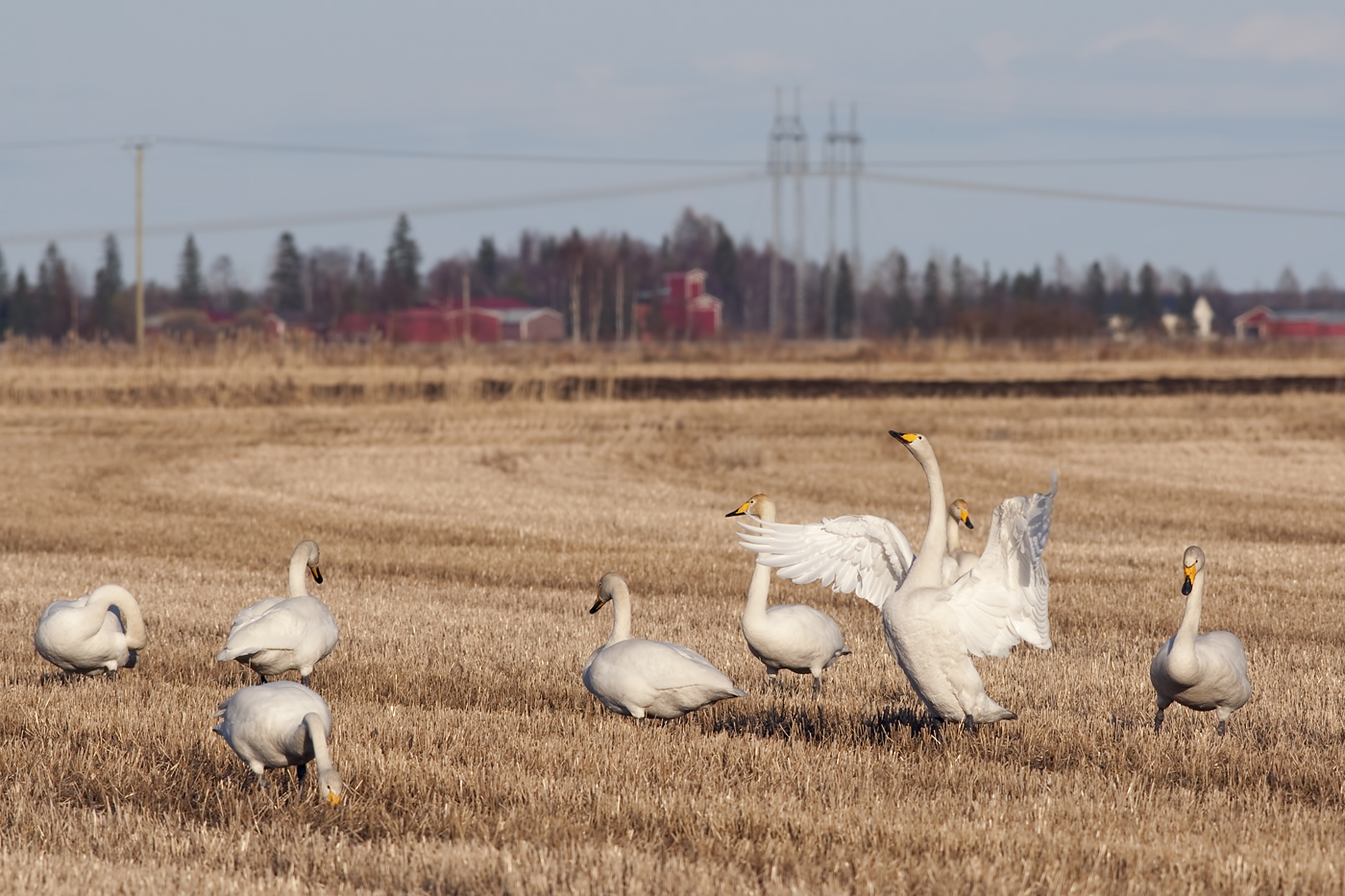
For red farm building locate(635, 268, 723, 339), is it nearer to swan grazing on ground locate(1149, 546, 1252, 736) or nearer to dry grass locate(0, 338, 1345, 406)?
dry grass locate(0, 338, 1345, 406)

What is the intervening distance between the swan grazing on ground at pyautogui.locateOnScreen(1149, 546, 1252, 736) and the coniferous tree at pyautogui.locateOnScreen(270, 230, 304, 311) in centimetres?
13969

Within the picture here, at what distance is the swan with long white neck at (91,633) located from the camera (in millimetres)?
8000

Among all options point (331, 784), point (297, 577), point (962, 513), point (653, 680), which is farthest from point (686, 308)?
point (331, 784)

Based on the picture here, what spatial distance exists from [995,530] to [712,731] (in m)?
1.76

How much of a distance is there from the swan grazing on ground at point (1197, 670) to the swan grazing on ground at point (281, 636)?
4369mm

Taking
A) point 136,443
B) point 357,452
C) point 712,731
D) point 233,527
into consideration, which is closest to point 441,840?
point 712,731

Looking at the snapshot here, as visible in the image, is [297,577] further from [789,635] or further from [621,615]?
[789,635]

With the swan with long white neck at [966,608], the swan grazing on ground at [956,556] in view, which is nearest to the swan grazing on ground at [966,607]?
the swan with long white neck at [966,608]

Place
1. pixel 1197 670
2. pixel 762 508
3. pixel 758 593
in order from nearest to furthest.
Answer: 1. pixel 1197 670
2. pixel 758 593
3. pixel 762 508

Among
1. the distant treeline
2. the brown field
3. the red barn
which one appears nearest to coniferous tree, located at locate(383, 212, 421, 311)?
the distant treeline

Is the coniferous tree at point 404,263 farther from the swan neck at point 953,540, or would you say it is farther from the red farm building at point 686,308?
the swan neck at point 953,540

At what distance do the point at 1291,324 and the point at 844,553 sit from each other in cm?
12756

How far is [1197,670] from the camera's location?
22.9 feet

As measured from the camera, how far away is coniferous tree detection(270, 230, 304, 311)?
140875 mm
